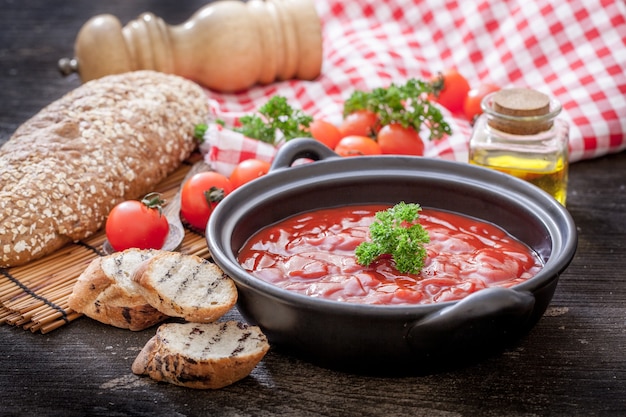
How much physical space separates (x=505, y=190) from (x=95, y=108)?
6.48ft

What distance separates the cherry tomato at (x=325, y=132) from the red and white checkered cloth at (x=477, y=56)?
0.31 m

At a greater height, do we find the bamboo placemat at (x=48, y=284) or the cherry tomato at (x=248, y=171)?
the cherry tomato at (x=248, y=171)

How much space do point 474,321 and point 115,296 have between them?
1.26 metres

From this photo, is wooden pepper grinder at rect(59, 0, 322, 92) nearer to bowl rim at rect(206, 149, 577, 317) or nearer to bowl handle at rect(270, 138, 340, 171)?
bowl handle at rect(270, 138, 340, 171)

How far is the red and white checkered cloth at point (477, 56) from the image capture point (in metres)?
4.39

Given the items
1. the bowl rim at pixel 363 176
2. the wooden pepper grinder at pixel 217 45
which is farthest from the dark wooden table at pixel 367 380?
the wooden pepper grinder at pixel 217 45

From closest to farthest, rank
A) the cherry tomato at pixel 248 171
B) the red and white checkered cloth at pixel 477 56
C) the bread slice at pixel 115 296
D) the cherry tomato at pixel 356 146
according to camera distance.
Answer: the bread slice at pixel 115 296
the cherry tomato at pixel 248 171
the cherry tomato at pixel 356 146
the red and white checkered cloth at pixel 477 56

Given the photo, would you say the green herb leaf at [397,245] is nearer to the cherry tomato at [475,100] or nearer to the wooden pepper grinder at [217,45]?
the cherry tomato at [475,100]

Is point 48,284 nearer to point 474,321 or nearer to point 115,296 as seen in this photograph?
point 115,296

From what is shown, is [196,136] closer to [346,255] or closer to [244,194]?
[244,194]

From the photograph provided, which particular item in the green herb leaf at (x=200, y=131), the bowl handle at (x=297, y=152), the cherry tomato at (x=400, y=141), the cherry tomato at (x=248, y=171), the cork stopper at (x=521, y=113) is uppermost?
the bowl handle at (x=297, y=152)

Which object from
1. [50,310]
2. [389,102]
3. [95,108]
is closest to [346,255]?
[50,310]

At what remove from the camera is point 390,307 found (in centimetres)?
235

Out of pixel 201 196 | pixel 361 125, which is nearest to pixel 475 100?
pixel 361 125
